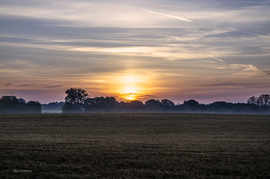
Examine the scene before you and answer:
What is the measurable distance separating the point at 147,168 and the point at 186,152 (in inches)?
185

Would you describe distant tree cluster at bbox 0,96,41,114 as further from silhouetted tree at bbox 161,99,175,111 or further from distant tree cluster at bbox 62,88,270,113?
silhouetted tree at bbox 161,99,175,111

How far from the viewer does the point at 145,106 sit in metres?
172

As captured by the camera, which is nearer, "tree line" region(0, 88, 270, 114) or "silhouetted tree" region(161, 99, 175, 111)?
"tree line" region(0, 88, 270, 114)

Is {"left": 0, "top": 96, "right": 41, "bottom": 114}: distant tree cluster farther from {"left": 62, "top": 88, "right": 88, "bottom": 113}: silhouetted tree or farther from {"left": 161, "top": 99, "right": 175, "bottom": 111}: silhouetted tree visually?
{"left": 161, "top": 99, "right": 175, "bottom": 111}: silhouetted tree

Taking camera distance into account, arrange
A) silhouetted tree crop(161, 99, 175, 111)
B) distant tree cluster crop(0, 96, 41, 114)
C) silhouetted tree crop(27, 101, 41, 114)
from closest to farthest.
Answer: distant tree cluster crop(0, 96, 41, 114), silhouetted tree crop(27, 101, 41, 114), silhouetted tree crop(161, 99, 175, 111)

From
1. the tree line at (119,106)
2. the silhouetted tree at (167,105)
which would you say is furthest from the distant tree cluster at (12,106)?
the silhouetted tree at (167,105)

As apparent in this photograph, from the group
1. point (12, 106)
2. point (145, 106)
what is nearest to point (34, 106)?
point (12, 106)

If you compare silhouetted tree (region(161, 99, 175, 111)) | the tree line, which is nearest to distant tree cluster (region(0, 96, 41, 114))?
the tree line

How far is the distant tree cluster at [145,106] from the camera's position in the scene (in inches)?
5822

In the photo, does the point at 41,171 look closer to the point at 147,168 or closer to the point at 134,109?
the point at 147,168

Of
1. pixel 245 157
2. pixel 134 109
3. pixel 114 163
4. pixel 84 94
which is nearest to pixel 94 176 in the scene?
pixel 114 163

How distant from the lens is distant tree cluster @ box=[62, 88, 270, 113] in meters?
148

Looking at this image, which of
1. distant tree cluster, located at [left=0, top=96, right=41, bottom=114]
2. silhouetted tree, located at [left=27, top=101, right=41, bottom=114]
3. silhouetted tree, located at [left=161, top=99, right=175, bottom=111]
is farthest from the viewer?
silhouetted tree, located at [left=161, top=99, right=175, bottom=111]

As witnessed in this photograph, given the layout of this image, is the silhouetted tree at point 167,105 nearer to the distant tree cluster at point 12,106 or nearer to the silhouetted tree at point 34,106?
the silhouetted tree at point 34,106
